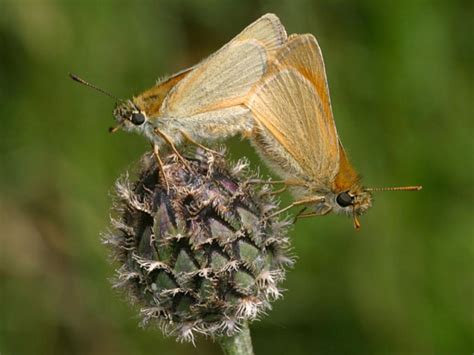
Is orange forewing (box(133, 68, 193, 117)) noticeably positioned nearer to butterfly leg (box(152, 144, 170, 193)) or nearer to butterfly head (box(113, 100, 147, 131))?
butterfly head (box(113, 100, 147, 131))

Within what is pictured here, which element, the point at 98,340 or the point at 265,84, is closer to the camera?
the point at 265,84

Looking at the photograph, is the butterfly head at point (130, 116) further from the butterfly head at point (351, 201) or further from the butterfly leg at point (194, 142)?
the butterfly head at point (351, 201)

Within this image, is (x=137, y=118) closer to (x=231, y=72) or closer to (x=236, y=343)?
(x=231, y=72)

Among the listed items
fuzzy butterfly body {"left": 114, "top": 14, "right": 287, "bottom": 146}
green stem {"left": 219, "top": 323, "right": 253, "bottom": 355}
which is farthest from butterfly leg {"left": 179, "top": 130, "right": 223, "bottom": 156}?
green stem {"left": 219, "top": 323, "right": 253, "bottom": 355}

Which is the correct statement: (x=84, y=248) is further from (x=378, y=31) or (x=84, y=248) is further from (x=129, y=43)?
(x=378, y=31)

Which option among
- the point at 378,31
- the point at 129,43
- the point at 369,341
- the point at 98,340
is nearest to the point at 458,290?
the point at 369,341

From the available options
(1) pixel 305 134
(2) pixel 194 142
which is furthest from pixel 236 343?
(1) pixel 305 134

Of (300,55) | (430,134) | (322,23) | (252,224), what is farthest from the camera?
(322,23)
